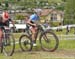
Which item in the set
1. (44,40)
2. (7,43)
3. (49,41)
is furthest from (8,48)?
(49,41)

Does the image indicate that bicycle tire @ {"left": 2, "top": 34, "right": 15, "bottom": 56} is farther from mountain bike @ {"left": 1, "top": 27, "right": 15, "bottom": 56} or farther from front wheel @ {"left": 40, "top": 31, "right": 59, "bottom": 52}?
front wheel @ {"left": 40, "top": 31, "right": 59, "bottom": 52}

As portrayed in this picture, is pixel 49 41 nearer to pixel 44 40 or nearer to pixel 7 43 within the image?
pixel 44 40

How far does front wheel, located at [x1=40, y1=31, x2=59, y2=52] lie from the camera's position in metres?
10.1

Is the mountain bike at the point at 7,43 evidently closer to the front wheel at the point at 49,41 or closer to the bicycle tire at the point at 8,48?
the bicycle tire at the point at 8,48

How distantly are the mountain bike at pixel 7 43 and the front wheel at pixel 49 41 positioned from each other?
3.70ft

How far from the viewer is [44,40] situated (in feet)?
33.9

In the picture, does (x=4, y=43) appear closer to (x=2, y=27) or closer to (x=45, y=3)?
(x=2, y=27)

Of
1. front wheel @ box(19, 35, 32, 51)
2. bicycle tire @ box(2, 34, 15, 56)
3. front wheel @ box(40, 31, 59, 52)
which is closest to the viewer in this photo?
bicycle tire @ box(2, 34, 15, 56)

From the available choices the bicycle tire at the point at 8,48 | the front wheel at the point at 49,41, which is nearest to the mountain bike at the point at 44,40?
the front wheel at the point at 49,41

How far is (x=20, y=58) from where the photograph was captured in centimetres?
909

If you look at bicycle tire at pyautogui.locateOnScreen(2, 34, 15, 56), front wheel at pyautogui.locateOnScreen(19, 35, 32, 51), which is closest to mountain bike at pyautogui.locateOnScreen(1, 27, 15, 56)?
bicycle tire at pyautogui.locateOnScreen(2, 34, 15, 56)

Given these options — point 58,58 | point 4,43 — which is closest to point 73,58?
point 58,58

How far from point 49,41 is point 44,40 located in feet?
0.53

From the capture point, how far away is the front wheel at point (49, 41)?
33.1 feet
